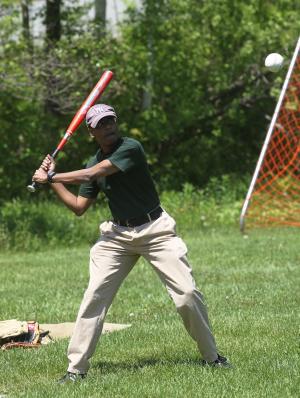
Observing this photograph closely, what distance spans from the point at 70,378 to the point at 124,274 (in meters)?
0.76

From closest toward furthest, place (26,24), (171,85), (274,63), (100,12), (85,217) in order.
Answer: (274,63) → (85,217) → (26,24) → (100,12) → (171,85)

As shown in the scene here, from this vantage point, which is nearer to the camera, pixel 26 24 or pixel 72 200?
pixel 72 200

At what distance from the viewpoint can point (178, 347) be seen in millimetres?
7242

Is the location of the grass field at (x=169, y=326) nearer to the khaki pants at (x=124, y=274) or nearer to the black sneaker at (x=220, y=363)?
the black sneaker at (x=220, y=363)

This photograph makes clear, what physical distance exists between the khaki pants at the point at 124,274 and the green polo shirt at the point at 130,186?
0.37 ft

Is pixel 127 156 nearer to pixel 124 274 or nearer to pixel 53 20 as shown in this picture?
pixel 124 274

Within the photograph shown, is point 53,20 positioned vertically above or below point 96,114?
below

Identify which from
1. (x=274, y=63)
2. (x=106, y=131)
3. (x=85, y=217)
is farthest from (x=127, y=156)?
(x=85, y=217)

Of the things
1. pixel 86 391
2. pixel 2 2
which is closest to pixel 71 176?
pixel 86 391

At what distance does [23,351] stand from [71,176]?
68.6 inches

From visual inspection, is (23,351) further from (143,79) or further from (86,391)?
(143,79)

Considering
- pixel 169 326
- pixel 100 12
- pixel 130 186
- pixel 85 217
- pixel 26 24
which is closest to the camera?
pixel 130 186

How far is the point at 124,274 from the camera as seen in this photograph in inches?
253

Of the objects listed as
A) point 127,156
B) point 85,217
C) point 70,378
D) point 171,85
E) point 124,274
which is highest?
point 127,156
